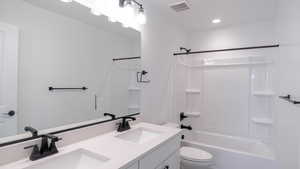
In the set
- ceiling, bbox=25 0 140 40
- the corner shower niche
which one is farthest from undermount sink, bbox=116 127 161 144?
the corner shower niche

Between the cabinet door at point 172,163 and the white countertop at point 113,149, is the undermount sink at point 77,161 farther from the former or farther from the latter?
the cabinet door at point 172,163

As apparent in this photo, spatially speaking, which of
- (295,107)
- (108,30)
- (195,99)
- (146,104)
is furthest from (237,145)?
(108,30)

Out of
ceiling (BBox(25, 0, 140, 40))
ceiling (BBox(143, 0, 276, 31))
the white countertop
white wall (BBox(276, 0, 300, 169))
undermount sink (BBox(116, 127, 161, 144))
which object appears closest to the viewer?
the white countertop

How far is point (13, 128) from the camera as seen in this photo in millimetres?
952

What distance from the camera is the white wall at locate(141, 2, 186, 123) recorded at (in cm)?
205

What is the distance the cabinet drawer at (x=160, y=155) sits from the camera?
1107mm

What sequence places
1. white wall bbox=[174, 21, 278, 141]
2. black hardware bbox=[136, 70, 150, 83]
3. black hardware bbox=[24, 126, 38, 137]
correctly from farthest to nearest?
1. white wall bbox=[174, 21, 278, 141]
2. black hardware bbox=[136, 70, 150, 83]
3. black hardware bbox=[24, 126, 38, 137]

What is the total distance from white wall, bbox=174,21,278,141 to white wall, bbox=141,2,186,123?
418 mm

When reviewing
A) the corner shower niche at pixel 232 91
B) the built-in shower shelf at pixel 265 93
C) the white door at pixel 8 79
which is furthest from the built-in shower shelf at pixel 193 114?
the white door at pixel 8 79

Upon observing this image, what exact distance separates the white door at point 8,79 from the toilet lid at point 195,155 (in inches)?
72.2

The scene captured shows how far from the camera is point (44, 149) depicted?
99 cm

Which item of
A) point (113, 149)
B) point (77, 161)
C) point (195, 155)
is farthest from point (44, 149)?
point (195, 155)

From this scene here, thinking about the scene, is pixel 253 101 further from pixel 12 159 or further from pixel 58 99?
pixel 12 159

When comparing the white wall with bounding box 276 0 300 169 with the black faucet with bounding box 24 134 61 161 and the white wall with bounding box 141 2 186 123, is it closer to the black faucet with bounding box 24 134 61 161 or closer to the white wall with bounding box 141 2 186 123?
the white wall with bounding box 141 2 186 123
